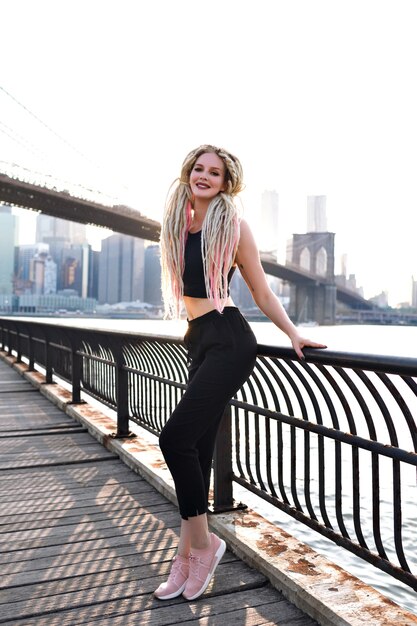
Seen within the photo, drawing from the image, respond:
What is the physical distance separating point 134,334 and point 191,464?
2.30 meters

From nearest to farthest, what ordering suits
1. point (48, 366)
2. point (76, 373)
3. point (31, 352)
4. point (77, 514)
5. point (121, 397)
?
1. point (77, 514)
2. point (121, 397)
3. point (76, 373)
4. point (48, 366)
5. point (31, 352)

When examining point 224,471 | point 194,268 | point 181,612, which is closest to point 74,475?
point 224,471

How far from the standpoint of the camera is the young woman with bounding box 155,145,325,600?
222 centimetres

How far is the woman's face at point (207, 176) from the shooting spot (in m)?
2.31

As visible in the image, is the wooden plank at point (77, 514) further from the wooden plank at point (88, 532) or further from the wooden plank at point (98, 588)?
the wooden plank at point (98, 588)

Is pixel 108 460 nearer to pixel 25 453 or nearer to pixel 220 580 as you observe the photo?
pixel 25 453

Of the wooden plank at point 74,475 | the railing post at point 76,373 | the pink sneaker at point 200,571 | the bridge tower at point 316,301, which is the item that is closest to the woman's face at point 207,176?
the pink sneaker at point 200,571

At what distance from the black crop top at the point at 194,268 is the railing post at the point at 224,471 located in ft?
3.10

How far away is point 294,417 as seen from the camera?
254cm

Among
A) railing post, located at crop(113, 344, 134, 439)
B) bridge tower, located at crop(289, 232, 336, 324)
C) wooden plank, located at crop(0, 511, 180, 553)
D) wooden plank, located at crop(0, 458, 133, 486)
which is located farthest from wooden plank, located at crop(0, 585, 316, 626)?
bridge tower, located at crop(289, 232, 336, 324)

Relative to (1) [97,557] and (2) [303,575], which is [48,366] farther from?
(2) [303,575]

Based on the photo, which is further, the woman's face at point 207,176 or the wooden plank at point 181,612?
the woman's face at point 207,176

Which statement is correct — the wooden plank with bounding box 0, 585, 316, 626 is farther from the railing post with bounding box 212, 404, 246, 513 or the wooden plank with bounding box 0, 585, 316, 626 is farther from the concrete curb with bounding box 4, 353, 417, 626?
the railing post with bounding box 212, 404, 246, 513

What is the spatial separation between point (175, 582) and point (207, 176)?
1.56 metres
